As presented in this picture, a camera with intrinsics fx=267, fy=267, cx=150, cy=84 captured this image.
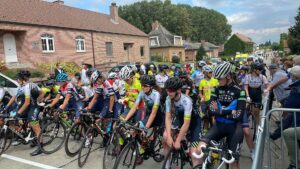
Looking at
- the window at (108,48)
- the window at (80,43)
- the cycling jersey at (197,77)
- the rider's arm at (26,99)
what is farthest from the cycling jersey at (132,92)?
the window at (108,48)

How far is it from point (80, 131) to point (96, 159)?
74cm

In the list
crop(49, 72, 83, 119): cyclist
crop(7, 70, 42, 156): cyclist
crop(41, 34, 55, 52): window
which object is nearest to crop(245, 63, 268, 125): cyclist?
crop(49, 72, 83, 119): cyclist

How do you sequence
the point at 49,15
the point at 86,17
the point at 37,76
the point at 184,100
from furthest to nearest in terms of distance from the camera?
the point at 86,17, the point at 49,15, the point at 37,76, the point at 184,100

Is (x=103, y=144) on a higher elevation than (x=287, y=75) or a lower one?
lower

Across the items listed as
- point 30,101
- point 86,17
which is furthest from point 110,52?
point 30,101


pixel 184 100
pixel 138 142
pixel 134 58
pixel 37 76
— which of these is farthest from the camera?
pixel 134 58

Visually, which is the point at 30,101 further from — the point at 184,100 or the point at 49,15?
the point at 49,15

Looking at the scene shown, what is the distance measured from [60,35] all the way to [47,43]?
184 cm

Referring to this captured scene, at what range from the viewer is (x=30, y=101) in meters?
6.49

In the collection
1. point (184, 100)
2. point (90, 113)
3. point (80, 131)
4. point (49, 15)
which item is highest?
point (49, 15)

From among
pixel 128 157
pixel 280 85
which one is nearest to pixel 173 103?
pixel 128 157

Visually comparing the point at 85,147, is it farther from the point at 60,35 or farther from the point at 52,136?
the point at 60,35

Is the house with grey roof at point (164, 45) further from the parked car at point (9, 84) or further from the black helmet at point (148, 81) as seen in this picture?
the black helmet at point (148, 81)

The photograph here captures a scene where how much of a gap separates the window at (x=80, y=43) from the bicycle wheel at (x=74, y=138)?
78.6ft
